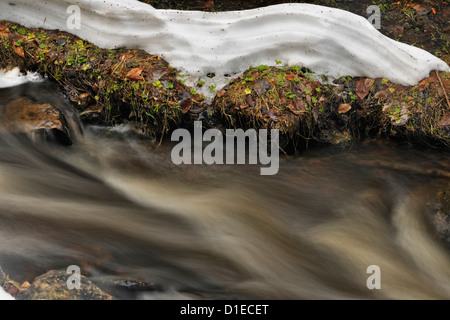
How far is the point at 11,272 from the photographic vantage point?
3.97 metres

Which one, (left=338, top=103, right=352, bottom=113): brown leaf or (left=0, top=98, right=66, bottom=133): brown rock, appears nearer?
(left=0, top=98, right=66, bottom=133): brown rock

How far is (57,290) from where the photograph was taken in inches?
146

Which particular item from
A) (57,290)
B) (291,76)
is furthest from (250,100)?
(57,290)

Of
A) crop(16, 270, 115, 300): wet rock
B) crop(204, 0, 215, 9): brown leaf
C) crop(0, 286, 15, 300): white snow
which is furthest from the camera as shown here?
crop(204, 0, 215, 9): brown leaf

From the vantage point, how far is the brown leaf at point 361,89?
18.0ft

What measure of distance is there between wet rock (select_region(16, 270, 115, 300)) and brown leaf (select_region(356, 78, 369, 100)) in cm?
335

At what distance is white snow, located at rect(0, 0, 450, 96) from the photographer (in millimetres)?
5477

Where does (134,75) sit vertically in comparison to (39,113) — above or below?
above

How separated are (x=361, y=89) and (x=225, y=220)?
2144 mm

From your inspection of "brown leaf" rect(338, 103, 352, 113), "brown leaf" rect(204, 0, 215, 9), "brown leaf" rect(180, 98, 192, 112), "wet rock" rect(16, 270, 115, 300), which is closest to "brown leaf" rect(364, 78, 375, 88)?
"brown leaf" rect(338, 103, 352, 113)

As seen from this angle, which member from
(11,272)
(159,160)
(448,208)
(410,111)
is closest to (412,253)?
(448,208)

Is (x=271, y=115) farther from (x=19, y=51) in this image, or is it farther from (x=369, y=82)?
(x=19, y=51)

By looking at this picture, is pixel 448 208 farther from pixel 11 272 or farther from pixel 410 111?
pixel 11 272

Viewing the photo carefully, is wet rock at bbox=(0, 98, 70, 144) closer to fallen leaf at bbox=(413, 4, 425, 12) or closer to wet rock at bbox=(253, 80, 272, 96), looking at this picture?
wet rock at bbox=(253, 80, 272, 96)
